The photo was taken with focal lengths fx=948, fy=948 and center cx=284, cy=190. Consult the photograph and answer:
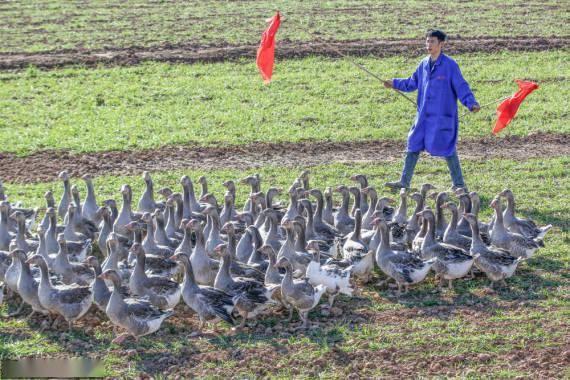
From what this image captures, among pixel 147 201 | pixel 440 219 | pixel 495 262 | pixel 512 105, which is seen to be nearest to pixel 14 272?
pixel 147 201

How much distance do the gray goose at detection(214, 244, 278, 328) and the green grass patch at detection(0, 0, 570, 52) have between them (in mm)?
18628

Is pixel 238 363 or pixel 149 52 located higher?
pixel 149 52

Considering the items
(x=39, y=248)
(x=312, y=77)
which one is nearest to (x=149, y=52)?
(x=312, y=77)

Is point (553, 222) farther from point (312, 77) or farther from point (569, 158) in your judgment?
point (312, 77)

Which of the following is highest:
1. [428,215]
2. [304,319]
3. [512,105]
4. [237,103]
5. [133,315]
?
[512,105]

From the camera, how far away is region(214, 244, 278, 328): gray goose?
499 inches

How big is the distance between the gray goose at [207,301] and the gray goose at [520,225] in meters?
5.21

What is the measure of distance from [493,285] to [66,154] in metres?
10.4

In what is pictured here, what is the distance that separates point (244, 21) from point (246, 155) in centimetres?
1523

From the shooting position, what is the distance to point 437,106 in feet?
57.7

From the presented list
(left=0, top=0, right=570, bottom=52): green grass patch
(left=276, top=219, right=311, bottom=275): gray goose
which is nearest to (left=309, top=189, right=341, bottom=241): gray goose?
(left=276, top=219, right=311, bottom=275): gray goose

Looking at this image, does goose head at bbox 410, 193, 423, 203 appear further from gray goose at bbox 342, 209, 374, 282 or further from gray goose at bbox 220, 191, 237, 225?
gray goose at bbox 220, 191, 237, 225

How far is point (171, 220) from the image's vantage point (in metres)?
15.6

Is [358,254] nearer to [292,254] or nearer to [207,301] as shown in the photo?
[292,254]
